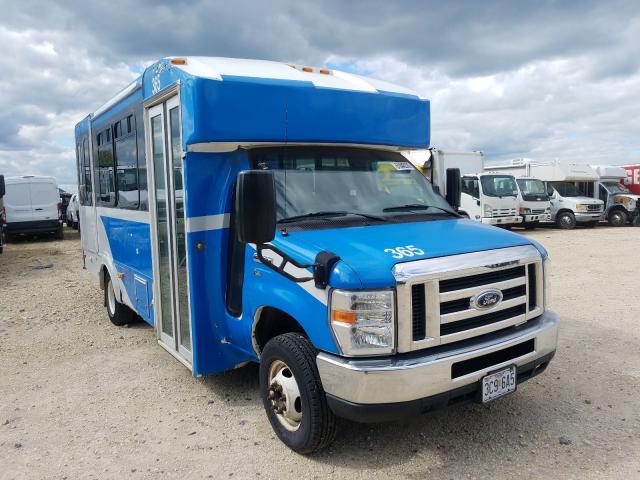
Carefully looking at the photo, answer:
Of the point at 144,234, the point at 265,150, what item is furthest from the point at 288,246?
the point at 144,234

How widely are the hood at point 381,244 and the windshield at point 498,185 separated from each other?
1551 cm

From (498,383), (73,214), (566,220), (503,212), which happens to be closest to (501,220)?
(503,212)

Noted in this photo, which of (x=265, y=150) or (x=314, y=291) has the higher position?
(x=265, y=150)

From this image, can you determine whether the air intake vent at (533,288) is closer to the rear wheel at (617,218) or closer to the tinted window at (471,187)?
the tinted window at (471,187)

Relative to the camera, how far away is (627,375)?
→ 5.09 m

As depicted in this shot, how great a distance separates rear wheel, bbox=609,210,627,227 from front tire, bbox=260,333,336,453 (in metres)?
23.3

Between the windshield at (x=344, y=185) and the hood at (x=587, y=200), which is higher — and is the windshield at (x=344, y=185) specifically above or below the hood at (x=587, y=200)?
above

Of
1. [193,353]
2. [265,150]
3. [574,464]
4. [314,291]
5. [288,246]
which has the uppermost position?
[265,150]

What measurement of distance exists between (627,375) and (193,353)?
410cm

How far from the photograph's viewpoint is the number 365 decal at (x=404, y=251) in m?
3.36

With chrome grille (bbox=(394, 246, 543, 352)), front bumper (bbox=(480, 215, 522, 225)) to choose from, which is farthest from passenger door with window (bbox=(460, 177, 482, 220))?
chrome grille (bbox=(394, 246, 543, 352))

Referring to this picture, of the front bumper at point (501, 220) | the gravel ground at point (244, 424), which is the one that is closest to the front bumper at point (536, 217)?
the front bumper at point (501, 220)

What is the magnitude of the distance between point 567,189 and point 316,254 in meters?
21.9

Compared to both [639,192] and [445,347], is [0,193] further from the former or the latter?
[639,192]
